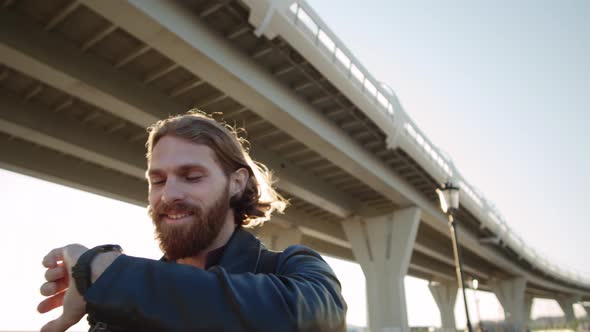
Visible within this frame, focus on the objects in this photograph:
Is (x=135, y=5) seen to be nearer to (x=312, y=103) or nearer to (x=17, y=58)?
(x=17, y=58)

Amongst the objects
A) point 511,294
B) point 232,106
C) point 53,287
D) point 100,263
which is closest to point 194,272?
point 100,263

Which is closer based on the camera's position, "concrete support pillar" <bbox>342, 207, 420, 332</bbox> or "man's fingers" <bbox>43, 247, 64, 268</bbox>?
"man's fingers" <bbox>43, 247, 64, 268</bbox>

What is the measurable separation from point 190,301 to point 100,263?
0.26m

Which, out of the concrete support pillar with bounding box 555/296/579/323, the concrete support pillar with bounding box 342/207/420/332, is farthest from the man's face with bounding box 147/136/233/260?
the concrete support pillar with bounding box 555/296/579/323

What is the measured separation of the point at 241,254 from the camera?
1.43 meters

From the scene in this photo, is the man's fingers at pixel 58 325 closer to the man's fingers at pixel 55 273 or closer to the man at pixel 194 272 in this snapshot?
the man at pixel 194 272

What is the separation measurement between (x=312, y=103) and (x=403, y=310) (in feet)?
38.5

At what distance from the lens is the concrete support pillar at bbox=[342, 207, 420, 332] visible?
1967cm

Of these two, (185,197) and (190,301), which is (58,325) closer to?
(190,301)

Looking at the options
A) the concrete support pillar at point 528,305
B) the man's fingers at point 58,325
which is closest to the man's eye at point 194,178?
the man's fingers at point 58,325

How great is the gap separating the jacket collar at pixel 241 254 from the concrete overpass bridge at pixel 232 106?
7.43m

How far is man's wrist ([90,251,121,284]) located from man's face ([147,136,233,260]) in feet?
1.36

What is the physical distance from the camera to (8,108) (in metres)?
10.9

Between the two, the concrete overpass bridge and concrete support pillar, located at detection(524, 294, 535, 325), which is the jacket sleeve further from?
concrete support pillar, located at detection(524, 294, 535, 325)
